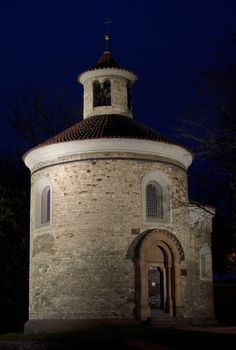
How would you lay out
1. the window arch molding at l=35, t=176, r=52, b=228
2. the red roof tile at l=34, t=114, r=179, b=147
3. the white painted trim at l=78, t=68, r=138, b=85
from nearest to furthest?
the red roof tile at l=34, t=114, r=179, b=147
the window arch molding at l=35, t=176, r=52, b=228
the white painted trim at l=78, t=68, r=138, b=85

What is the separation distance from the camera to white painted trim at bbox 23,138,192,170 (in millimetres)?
26062

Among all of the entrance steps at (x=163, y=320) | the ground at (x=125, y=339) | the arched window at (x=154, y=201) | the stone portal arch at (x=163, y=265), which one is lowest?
the ground at (x=125, y=339)

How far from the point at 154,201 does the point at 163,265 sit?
2684mm

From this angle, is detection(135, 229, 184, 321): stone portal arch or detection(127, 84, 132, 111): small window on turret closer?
detection(135, 229, 184, 321): stone portal arch

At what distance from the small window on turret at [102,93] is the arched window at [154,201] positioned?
208 inches

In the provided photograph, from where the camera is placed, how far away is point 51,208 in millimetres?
26438

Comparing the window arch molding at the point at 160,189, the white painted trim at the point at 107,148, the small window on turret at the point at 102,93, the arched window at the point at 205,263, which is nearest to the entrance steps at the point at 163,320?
the window arch molding at the point at 160,189

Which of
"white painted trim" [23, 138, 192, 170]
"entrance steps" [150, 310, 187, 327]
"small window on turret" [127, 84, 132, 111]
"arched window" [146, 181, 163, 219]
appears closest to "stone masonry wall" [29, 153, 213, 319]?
"white painted trim" [23, 138, 192, 170]

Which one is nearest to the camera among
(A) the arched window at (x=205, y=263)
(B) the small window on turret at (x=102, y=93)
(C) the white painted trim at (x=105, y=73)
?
(C) the white painted trim at (x=105, y=73)

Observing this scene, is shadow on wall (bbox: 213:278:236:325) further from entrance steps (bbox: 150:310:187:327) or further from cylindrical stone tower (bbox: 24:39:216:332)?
entrance steps (bbox: 150:310:187:327)

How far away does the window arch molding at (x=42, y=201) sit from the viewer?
27.3 m

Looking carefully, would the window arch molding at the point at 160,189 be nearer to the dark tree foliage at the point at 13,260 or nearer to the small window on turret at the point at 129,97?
the small window on turret at the point at 129,97

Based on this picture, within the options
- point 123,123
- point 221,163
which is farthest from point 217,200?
point 123,123

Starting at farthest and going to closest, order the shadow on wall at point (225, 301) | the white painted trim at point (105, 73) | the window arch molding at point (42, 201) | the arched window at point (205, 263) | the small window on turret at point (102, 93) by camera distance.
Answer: the shadow on wall at point (225, 301), the arched window at point (205, 263), the small window on turret at point (102, 93), the white painted trim at point (105, 73), the window arch molding at point (42, 201)
